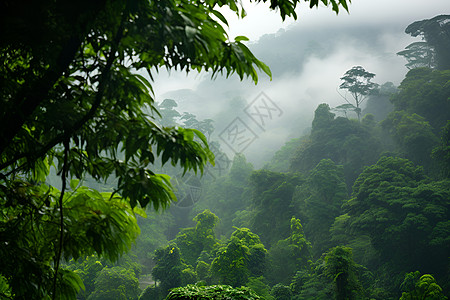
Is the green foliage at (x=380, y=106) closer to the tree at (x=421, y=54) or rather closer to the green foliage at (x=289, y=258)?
the tree at (x=421, y=54)

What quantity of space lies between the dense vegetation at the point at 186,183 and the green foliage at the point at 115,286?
0.26ft

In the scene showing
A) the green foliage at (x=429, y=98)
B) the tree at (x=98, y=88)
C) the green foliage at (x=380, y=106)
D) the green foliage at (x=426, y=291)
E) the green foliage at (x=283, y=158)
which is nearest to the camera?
the tree at (x=98, y=88)

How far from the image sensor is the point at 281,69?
5762cm

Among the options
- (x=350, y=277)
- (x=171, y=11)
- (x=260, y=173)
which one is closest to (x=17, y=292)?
(x=171, y=11)

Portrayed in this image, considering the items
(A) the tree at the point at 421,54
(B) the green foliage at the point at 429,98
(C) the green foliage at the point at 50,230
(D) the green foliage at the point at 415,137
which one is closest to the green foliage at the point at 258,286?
(C) the green foliage at the point at 50,230

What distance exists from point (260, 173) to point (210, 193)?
9.26 metres

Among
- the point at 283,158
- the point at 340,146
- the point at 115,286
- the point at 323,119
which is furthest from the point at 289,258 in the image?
the point at 283,158

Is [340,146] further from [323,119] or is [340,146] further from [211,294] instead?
[211,294]

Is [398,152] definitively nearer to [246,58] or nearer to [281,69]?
[246,58]

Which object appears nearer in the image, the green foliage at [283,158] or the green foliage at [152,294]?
the green foliage at [152,294]

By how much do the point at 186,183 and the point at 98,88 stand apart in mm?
26460

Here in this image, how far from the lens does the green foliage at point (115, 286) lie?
512 inches

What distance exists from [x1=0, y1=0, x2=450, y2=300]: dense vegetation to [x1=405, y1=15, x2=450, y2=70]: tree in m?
0.13

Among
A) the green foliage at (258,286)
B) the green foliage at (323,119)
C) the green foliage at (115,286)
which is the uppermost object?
the green foliage at (323,119)
